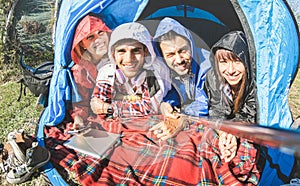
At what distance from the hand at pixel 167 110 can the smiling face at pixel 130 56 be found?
10.0 inches

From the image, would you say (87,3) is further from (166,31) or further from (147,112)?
(147,112)

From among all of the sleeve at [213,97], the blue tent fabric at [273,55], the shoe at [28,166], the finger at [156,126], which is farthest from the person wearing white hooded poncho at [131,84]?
the blue tent fabric at [273,55]

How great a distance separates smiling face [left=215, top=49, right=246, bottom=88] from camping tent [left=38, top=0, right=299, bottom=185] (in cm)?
17

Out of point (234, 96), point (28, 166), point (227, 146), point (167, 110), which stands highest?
point (234, 96)

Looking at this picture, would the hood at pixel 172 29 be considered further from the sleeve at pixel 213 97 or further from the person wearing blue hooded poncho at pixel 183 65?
the sleeve at pixel 213 97

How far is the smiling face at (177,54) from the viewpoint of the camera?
2116 millimetres

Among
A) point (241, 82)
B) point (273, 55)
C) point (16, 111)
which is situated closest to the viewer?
point (273, 55)

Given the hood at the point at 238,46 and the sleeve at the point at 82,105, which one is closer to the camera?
the hood at the point at 238,46

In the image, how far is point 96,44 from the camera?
2191 millimetres

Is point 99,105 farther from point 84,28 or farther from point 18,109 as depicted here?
point 18,109

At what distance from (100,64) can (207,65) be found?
0.65 m

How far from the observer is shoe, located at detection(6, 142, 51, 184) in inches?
71.8

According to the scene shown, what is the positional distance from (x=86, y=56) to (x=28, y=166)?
74cm

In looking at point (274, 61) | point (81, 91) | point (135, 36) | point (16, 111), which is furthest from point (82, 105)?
point (274, 61)
